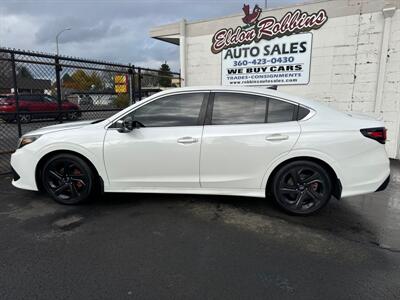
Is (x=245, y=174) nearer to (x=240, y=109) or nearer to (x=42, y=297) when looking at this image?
(x=240, y=109)

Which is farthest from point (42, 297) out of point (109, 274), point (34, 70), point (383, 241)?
point (34, 70)

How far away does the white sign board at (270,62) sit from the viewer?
7840 millimetres

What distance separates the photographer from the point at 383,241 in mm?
3287

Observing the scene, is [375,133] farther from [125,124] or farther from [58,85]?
[58,85]

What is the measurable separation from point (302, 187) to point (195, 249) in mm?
1576

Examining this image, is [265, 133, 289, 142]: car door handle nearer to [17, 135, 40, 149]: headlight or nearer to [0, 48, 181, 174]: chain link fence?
[17, 135, 40, 149]: headlight

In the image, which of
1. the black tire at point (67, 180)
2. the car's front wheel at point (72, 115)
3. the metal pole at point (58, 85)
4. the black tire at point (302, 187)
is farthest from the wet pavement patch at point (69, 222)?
the car's front wheel at point (72, 115)

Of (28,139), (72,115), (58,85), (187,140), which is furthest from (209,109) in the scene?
(72,115)

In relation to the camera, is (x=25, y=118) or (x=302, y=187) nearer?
(x=302, y=187)

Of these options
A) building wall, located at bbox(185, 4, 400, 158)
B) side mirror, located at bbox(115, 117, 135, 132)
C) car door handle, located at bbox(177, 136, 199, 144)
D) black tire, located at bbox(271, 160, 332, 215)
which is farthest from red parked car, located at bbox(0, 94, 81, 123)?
building wall, located at bbox(185, 4, 400, 158)

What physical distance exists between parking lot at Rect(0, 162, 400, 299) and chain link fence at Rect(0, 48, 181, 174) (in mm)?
2389

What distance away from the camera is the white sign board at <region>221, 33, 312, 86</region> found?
7.84 m

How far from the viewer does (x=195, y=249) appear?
121 inches

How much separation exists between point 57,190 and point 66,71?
3476mm
